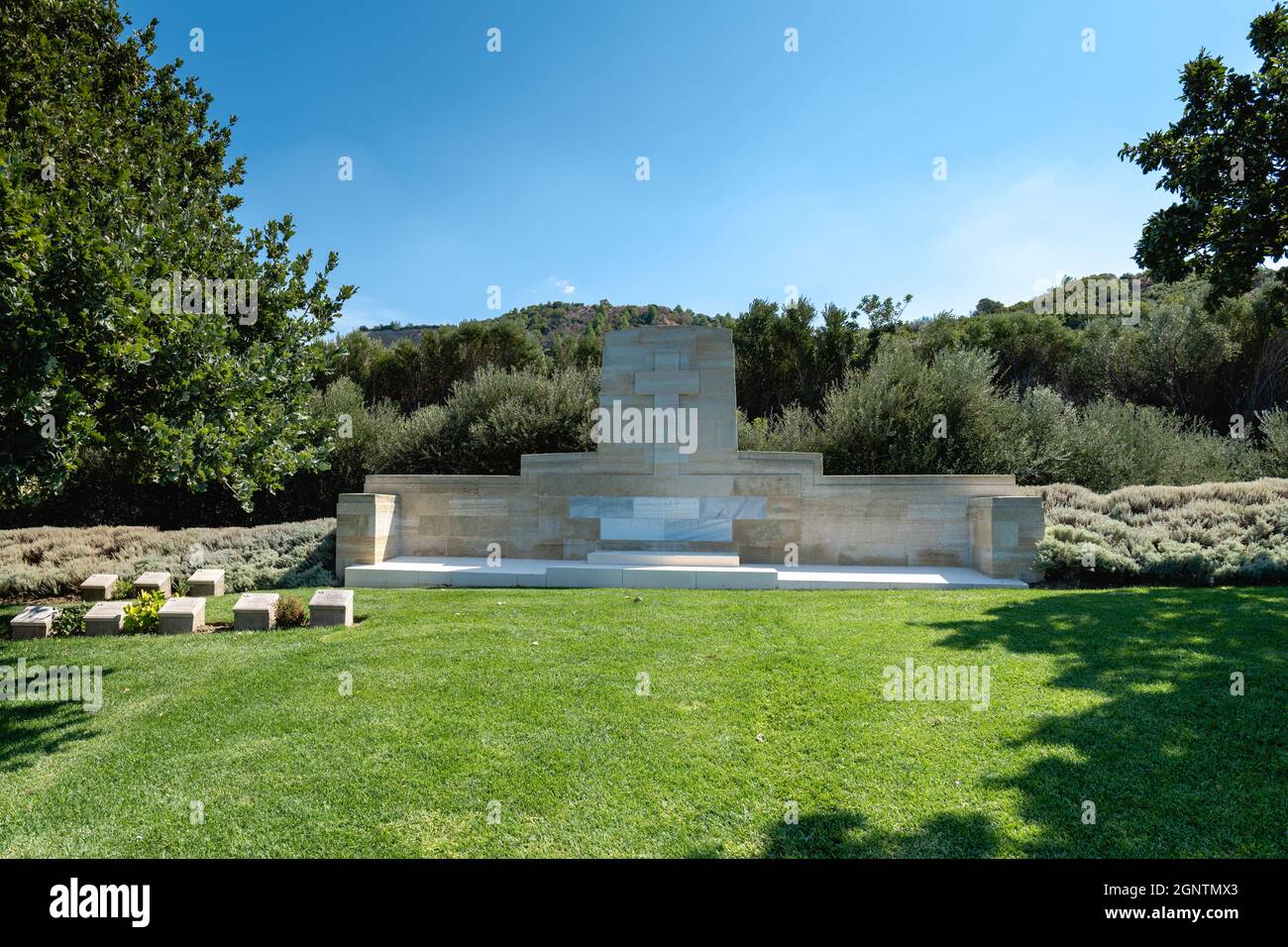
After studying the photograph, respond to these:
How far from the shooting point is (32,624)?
25.3ft

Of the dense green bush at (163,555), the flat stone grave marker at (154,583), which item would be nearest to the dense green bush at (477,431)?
the dense green bush at (163,555)

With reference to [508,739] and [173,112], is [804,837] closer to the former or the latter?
[508,739]

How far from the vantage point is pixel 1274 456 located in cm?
1554

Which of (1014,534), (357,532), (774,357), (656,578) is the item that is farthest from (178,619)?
(774,357)

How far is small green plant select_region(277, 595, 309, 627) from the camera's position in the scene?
8031 millimetres

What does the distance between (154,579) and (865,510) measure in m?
11.1

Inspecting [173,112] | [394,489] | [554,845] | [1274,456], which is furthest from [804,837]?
[1274,456]

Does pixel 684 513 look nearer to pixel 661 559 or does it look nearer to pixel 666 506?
pixel 666 506

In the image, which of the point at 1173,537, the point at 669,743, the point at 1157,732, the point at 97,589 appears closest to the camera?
the point at 1157,732

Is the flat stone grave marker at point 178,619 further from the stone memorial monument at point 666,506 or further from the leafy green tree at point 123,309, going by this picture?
the stone memorial monument at point 666,506

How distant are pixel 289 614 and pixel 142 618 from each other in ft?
5.73

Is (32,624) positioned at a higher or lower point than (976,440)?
lower

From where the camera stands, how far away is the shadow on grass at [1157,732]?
337 cm
